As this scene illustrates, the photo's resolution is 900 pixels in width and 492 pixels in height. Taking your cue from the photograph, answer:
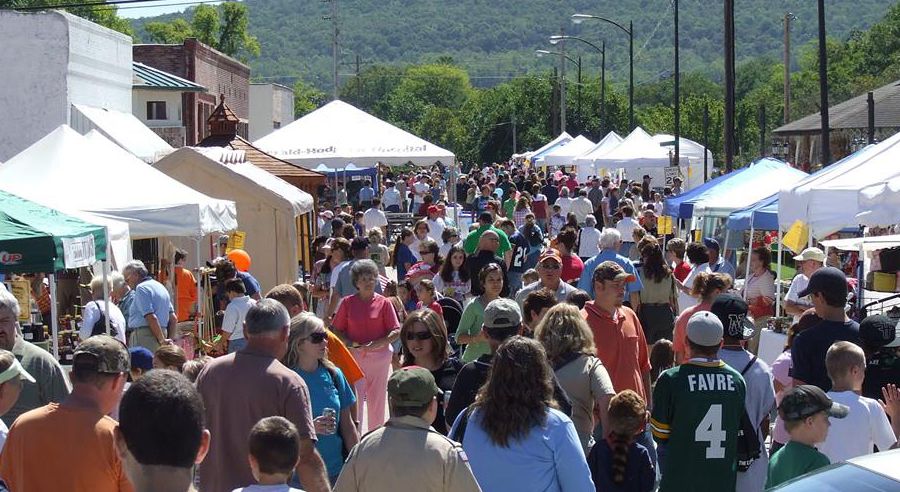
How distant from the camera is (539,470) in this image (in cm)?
520

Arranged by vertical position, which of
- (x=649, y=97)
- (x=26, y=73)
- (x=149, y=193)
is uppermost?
(x=649, y=97)

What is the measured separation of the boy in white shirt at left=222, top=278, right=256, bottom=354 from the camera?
10.6 meters

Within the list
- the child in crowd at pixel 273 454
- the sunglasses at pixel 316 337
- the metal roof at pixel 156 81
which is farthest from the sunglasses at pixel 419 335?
the metal roof at pixel 156 81

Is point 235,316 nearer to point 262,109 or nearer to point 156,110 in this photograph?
point 156,110

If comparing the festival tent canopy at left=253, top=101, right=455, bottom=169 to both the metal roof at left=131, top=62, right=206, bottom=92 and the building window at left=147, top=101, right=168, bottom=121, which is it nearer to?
the metal roof at left=131, top=62, right=206, bottom=92

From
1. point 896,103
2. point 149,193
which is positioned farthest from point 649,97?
point 149,193

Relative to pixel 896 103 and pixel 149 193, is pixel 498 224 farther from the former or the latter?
pixel 896 103

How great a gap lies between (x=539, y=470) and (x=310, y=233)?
1749 cm

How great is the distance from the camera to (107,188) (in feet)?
42.8

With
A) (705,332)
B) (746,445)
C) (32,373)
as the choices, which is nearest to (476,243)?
(746,445)

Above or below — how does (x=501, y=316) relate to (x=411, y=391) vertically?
above

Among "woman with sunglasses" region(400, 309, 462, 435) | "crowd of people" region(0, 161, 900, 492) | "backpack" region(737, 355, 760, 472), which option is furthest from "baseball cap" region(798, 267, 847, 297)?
"woman with sunglasses" region(400, 309, 462, 435)

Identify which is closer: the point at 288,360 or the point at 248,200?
the point at 288,360

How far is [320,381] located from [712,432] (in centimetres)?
212
